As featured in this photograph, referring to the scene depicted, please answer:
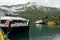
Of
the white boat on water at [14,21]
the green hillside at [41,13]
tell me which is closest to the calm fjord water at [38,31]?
the white boat on water at [14,21]

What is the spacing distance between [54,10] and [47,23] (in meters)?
1.09

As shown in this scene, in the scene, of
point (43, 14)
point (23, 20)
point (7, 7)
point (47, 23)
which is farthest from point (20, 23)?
point (47, 23)

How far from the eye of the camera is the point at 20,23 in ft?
32.1

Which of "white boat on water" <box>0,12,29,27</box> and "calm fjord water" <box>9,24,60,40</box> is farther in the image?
"white boat on water" <box>0,12,29,27</box>

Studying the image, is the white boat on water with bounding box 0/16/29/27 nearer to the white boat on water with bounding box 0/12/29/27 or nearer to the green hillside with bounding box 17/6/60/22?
the white boat on water with bounding box 0/12/29/27

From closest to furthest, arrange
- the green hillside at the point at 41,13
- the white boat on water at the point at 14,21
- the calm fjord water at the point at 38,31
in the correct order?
1. the calm fjord water at the point at 38,31
2. the white boat on water at the point at 14,21
3. the green hillside at the point at 41,13

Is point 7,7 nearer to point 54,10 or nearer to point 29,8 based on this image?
point 29,8

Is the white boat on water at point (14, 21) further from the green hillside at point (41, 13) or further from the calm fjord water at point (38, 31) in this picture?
the green hillside at point (41, 13)

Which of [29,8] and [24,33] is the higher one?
[29,8]

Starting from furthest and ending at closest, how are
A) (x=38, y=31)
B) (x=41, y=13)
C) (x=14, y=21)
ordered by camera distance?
(x=41, y=13)
(x=38, y=31)
(x=14, y=21)

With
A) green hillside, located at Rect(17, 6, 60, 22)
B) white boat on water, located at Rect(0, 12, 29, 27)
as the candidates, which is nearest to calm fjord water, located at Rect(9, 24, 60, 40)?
white boat on water, located at Rect(0, 12, 29, 27)

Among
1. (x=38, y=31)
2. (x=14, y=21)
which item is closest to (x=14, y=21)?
(x=14, y=21)

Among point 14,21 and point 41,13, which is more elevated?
point 41,13

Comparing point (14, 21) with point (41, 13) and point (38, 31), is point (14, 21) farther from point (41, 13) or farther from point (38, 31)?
point (41, 13)
